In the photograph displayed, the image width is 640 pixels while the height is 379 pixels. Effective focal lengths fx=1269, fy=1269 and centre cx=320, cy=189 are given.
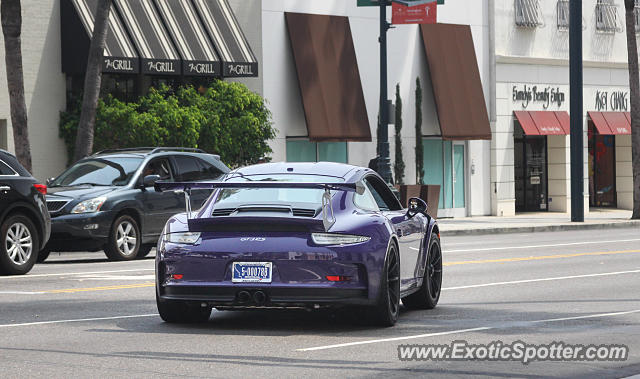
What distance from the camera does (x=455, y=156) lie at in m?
41.3

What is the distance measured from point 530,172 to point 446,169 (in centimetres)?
518

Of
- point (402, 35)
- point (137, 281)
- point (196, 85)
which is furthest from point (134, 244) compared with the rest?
point (402, 35)

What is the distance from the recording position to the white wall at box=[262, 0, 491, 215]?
117 feet

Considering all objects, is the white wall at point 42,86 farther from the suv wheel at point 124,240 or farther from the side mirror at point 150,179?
the side mirror at point 150,179

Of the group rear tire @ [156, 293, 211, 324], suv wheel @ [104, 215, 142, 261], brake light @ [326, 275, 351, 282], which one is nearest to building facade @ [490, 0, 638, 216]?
suv wheel @ [104, 215, 142, 261]

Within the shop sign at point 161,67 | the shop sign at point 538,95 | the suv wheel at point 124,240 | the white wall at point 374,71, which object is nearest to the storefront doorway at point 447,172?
the white wall at point 374,71

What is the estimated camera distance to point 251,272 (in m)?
10.8

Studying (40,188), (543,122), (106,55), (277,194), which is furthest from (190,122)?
(277,194)

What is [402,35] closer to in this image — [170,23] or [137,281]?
[170,23]

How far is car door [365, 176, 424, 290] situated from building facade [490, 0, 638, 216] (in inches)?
1170

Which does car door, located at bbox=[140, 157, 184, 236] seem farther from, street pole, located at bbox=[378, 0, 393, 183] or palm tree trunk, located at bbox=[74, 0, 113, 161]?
street pole, located at bbox=[378, 0, 393, 183]

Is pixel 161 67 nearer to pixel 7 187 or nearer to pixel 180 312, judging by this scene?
pixel 7 187

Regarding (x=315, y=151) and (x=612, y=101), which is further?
(x=612, y=101)

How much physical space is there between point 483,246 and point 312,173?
46.3 ft
